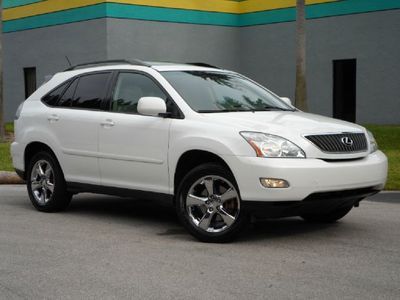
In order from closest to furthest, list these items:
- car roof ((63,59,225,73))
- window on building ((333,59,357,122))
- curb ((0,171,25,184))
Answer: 1. car roof ((63,59,225,73))
2. curb ((0,171,25,184))
3. window on building ((333,59,357,122))

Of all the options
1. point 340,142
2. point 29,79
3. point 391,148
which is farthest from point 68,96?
point 29,79

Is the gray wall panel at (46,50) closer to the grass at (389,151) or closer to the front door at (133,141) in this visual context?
the grass at (389,151)

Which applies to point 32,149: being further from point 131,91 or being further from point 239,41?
point 239,41

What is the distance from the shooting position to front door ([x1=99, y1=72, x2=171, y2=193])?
705 centimetres

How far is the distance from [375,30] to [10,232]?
1677 centimetres

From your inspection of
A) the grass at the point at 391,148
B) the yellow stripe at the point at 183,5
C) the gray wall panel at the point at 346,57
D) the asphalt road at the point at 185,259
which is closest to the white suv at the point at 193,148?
the asphalt road at the point at 185,259

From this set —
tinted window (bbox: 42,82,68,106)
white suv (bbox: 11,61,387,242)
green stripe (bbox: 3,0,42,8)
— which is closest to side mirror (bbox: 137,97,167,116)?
white suv (bbox: 11,61,387,242)

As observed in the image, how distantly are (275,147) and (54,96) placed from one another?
3.48 m

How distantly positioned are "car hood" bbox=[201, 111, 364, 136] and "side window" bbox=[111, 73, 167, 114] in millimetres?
894

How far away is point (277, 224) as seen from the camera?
299 inches

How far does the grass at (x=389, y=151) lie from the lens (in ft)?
35.7

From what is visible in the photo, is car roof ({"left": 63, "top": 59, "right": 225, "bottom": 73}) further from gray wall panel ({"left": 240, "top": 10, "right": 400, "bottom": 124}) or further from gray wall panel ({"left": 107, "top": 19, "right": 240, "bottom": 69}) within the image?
gray wall panel ({"left": 240, "top": 10, "right": 400, "bottom": 124})

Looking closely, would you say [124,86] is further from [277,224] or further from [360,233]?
[360,233]

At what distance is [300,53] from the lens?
16.8 metres
